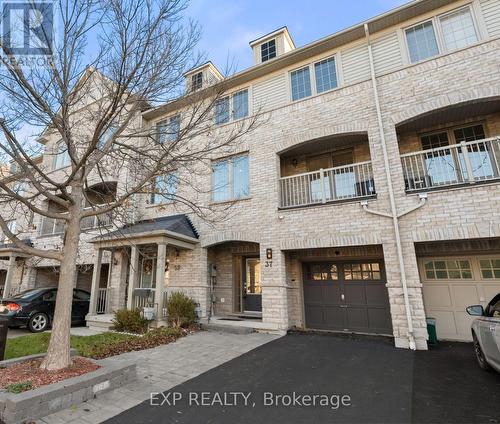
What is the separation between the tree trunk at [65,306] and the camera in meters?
4.38

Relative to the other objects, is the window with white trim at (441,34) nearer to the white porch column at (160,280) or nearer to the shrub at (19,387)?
the white porch column at (160,280)

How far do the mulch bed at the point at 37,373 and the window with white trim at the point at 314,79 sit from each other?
9441mm

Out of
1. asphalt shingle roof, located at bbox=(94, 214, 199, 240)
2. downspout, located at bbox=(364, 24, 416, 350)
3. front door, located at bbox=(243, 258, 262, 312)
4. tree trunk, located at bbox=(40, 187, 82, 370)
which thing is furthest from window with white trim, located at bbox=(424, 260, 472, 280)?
tree trunk, located at bbox=(40, 187, 82, 370)

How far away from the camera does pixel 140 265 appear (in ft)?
37.3

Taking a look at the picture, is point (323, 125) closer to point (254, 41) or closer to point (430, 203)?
point (430, 203)

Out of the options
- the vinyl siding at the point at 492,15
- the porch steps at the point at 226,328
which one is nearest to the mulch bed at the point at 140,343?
the porch steps at the point at 226,328

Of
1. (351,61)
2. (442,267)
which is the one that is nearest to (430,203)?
(442,267)

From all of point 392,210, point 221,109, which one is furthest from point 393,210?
point 221,109

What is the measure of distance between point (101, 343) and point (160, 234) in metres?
3.42

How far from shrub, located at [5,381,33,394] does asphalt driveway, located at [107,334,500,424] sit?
1303 mm

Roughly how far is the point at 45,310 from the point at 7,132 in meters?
8.11

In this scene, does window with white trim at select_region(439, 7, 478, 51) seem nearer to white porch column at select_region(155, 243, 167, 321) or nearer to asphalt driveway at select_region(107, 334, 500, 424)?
asphalt driveway at select_region(107, 334, 500, 424)

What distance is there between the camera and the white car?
4187mm

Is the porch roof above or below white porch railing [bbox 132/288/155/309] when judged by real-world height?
above
